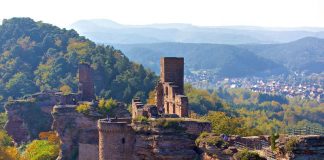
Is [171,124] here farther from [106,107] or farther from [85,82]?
[85,82]

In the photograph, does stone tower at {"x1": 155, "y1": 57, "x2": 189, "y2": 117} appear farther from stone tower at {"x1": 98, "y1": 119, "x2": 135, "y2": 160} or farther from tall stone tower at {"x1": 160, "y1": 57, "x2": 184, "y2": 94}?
stone tower at {"x1": 98, "y1": 119, "x2": 135, "y2": 160}

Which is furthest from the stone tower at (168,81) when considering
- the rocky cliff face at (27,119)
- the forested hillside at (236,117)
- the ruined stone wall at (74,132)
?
the rocky cliff face at (27,119)

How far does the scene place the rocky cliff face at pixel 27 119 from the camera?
3430 inches

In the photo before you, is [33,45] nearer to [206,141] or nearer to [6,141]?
[6,141]

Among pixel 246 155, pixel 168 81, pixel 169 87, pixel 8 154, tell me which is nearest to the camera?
pixel 246 155

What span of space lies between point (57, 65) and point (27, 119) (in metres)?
52.5

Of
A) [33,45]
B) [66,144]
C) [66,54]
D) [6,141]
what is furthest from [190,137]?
[33,45]

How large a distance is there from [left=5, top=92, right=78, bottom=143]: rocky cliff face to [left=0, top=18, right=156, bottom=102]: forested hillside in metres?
21.2

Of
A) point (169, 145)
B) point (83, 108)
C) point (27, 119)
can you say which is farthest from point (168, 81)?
point (27, 119)

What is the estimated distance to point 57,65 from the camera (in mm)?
139000

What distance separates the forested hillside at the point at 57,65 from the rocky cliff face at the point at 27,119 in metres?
21.2

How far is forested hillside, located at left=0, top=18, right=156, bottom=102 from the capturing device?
397 feet

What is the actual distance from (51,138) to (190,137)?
1562 inches

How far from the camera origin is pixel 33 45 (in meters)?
163
